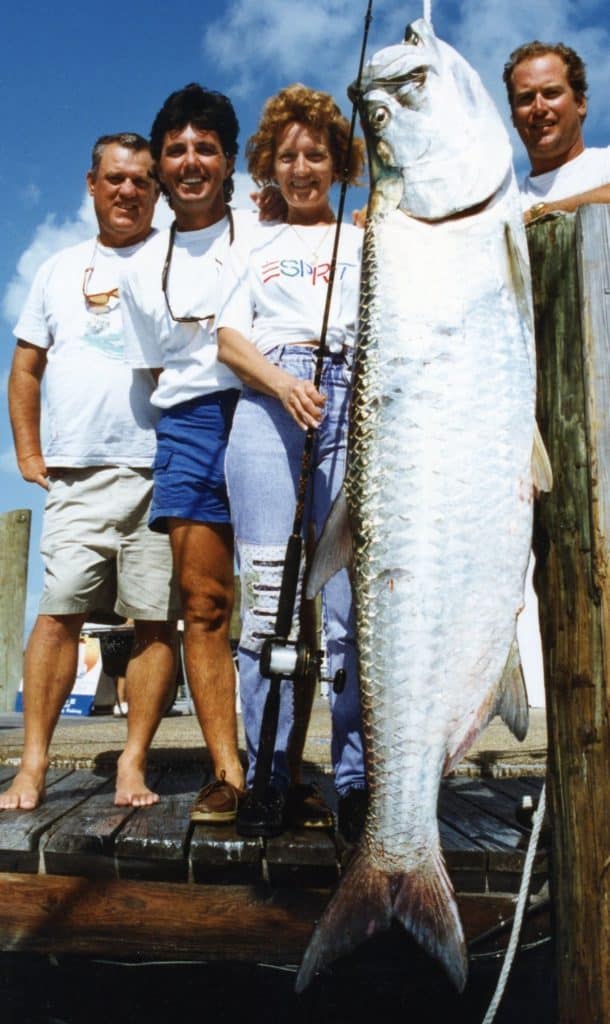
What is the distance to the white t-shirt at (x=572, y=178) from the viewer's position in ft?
13.5

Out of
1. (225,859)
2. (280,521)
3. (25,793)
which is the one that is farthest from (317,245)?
(25,793)

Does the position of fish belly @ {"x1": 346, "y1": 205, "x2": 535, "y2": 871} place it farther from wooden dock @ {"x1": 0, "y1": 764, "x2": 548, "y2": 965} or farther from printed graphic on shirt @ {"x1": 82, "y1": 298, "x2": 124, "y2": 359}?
printed graphic on shirt @ {"x1": 82, "y1": 298, "x2": 124, "y2": 359}

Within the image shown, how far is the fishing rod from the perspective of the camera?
306 centimetres

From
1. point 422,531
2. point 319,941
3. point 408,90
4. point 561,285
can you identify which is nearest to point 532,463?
point 422,531

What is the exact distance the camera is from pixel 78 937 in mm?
3465

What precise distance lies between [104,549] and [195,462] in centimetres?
73

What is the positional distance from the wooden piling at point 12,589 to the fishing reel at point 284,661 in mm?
7692

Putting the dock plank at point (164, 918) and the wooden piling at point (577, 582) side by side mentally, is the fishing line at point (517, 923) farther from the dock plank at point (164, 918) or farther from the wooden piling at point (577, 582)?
the dock plank at point (164, 918)

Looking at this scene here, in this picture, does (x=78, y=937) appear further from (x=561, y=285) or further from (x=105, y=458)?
(x=561, y=285)

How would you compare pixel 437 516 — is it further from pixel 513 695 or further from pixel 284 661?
pixel 284 661

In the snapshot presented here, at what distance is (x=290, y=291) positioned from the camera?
3.48 meters

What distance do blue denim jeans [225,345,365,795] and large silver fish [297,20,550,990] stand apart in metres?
1.02

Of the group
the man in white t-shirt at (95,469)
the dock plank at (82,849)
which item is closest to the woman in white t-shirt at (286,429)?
the dock plank at (82,849)

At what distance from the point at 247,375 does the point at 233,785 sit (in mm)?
1574
